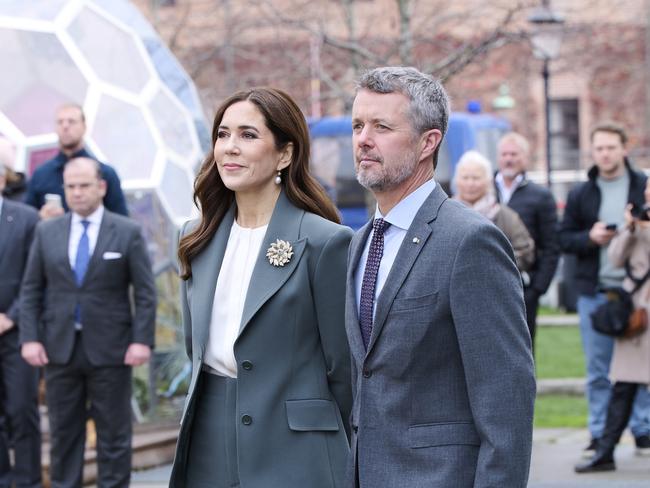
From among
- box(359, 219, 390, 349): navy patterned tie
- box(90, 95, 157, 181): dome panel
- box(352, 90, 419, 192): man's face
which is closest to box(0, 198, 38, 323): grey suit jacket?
box(90, 95, 157, 181): dome panel

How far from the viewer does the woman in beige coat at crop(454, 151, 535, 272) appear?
337 inches

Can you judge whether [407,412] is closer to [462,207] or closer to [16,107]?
[462,207]

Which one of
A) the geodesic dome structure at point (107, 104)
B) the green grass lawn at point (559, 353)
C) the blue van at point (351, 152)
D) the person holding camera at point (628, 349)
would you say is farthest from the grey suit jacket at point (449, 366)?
the blue van at point (351, 152)

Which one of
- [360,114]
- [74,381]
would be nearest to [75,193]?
[74,381]

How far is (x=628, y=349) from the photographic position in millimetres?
Result: 8656

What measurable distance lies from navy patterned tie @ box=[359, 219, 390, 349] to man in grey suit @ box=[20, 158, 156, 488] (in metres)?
A: 4.26

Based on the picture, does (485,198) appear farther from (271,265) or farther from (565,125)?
(565,125)

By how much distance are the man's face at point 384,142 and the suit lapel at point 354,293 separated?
0.24 metres

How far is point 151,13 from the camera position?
21.5 meters

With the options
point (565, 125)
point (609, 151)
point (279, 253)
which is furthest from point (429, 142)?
point (565, 125)

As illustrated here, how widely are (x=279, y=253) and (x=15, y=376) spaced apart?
4.18m

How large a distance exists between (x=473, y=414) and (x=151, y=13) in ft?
61.3

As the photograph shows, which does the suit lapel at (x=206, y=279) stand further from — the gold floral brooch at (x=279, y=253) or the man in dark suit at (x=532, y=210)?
the man in dark suit at (x=532, y=210)

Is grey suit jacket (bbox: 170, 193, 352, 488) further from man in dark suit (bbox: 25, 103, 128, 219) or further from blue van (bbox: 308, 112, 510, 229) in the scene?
blue van (bbox: 308, 112, 510, 229)
